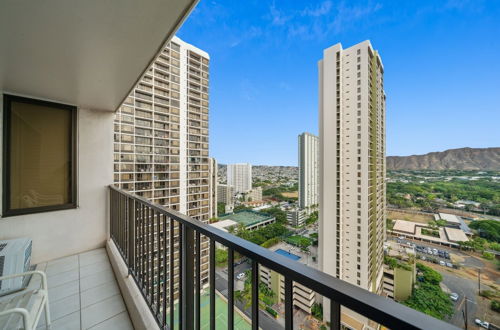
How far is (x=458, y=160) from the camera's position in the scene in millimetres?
4570

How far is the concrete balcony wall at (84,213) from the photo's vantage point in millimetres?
2428

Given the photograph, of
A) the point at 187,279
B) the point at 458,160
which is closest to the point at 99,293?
the point at 187,279

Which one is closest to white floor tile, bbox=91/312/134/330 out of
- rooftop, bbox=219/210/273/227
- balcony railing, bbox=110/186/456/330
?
balcony railing, bbox=110/186/456/330

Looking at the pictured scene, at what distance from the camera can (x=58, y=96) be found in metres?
2.41

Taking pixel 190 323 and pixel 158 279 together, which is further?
pixel 158 279

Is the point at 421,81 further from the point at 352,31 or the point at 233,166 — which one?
the point at 233,166

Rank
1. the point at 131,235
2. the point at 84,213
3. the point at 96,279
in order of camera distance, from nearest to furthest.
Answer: the point at 131,235, the point at 96,279, the point at 84,213

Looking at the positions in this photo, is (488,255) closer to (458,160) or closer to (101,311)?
(458,160)

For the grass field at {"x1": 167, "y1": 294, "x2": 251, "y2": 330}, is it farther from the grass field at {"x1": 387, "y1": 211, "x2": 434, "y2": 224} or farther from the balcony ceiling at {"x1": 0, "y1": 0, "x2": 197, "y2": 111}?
the grass field at {"x1": 387, "y1": 211, "x2": 434, "y2": 224}

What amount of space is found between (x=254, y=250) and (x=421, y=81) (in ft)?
41.5

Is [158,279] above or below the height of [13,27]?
below

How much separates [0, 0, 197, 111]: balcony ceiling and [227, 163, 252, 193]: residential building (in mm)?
13013

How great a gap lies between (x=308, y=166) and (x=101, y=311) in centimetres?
1202

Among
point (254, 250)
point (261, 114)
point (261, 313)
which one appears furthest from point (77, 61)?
point (261, 114)
